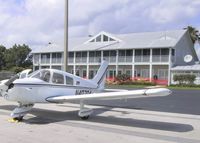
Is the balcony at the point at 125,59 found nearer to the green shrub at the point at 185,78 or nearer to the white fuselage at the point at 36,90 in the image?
the green shrub at the point at 185,78

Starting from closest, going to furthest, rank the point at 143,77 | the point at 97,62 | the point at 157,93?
the point at 157,93, the point at 143,77, the point at 97,62

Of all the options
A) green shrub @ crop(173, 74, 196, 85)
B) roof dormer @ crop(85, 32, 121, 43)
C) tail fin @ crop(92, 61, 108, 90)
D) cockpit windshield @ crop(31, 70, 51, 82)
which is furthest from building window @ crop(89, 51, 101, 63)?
cockpit windshield @ crop(31, 70, 51, 82)

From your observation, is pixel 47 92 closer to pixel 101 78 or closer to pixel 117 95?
pixel 117 95

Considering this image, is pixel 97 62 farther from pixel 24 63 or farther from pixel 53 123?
pixel 53 123

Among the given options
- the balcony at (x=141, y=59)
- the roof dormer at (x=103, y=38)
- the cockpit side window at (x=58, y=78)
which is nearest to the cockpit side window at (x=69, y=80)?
the cockpit side window at (x=58, y=78)

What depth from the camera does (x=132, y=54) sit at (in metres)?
62.0

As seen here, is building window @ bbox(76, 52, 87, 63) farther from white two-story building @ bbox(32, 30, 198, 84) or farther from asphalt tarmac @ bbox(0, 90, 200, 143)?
asphalt tarmac @ bbox(0, 90, 200, 143)

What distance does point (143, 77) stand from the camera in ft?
198

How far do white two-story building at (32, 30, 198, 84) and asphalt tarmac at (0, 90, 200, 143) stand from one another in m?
42.1

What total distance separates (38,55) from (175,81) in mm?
32451

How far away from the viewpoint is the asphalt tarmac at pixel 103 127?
10.6m

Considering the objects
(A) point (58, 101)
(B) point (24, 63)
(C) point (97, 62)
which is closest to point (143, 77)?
(C) point (97, 62)

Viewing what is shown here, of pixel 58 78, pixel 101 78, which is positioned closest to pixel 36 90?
pixel 58 78

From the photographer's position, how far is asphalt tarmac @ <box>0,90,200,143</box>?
1055 centimetres
